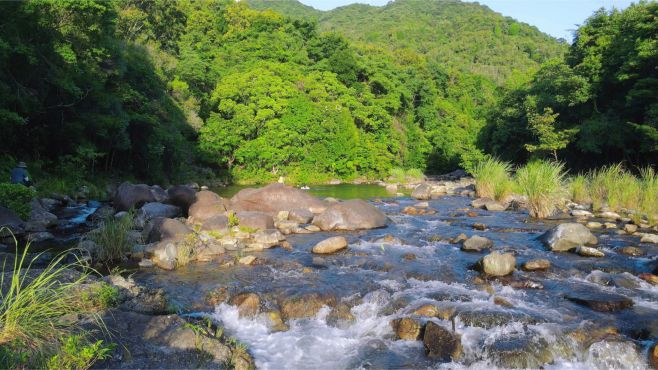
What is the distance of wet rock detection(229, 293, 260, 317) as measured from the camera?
24.8 ft

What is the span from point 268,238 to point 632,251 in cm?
930

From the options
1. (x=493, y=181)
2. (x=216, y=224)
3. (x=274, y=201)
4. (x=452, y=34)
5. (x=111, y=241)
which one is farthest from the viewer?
(x=452, y=34)

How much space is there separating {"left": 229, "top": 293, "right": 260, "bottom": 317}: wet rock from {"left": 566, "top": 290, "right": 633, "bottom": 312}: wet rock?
5630 mm

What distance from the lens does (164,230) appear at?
470 inches

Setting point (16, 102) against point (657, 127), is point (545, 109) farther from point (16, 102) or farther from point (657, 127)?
point (16, 102)

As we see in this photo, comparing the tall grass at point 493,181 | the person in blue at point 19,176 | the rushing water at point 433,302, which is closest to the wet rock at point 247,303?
the rushing water at point 433,302

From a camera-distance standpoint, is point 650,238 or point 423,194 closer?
point 650,238

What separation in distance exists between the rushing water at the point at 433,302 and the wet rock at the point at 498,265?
0.22 metres

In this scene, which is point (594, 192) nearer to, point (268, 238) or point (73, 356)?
point (268, 238)

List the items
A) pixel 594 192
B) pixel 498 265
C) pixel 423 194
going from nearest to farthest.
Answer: pixel 498 265
pixel 594 192
pixel 423 194

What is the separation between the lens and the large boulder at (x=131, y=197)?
1686 cm

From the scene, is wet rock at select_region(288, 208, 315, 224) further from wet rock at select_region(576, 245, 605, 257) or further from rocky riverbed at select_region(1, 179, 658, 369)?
wet rock at select_region(576, 245, 605, 257)

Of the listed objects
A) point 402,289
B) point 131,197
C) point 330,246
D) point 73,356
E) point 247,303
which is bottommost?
point 131,197

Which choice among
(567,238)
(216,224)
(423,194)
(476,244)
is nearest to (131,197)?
(216,224)
